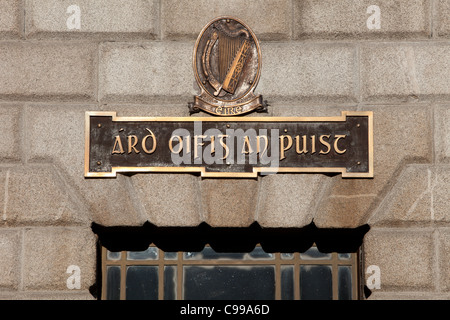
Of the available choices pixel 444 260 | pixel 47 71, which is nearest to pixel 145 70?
pixel 47 71

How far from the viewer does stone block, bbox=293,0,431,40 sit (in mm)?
8453

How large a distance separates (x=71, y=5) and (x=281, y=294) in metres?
4.41

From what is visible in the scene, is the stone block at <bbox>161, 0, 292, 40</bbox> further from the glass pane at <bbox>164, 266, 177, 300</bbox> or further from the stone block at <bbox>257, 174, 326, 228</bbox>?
the glass pane at <bbox>164, 266, 177, 300</bbox>

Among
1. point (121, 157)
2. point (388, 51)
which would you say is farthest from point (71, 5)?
point (388, 51)

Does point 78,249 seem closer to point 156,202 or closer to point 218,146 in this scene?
point 156,202

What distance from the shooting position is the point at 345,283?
8672 mm

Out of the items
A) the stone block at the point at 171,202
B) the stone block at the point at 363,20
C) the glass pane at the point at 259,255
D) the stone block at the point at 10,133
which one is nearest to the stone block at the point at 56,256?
the stone block at the point at 171,202

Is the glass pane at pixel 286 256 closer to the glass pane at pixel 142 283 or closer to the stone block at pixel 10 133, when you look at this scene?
the glass pane at pixel 142 283

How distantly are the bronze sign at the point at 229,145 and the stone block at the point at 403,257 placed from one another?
821 millimetres

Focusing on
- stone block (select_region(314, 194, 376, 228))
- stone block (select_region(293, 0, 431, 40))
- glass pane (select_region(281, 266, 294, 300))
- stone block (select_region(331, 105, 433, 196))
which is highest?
stone block (select_region(293, 0, 431, 40))

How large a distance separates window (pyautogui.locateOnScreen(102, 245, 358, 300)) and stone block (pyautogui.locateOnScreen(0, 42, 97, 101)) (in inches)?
80.1

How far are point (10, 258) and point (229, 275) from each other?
2646mm

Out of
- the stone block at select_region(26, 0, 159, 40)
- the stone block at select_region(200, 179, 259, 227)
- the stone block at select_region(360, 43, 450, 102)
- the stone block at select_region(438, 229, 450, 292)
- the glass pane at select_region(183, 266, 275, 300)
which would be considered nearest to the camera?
the stone block at select_region(438, 229, 450, 292)

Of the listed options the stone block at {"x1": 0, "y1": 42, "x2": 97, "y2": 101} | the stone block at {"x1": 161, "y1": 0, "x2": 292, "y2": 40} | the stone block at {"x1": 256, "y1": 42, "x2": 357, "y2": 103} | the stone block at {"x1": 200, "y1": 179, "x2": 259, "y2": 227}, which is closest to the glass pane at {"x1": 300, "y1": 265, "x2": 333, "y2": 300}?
the stone block at {"x1": 200, "y1": 179, "x2": 259, "y2": 227}
